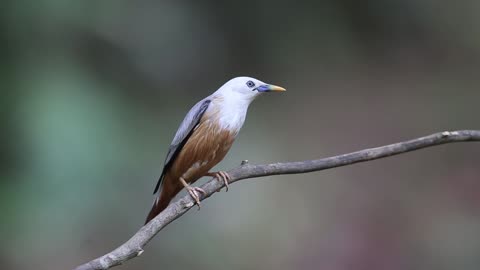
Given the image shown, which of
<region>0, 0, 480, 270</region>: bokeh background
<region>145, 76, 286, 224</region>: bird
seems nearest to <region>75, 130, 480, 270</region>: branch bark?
<region>145, 76, 286, 224</region>: bird

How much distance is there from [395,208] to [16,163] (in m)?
3.08

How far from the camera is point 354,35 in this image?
5875 mm

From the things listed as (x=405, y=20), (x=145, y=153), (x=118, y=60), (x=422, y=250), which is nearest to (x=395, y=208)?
(x=422, y=250)

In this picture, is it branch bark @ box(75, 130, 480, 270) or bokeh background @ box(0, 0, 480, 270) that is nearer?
branch bark @ box(75, 130, 480, 270)

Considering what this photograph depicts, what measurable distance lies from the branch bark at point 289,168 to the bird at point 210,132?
0.67 ft

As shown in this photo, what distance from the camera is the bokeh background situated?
14.7 ft

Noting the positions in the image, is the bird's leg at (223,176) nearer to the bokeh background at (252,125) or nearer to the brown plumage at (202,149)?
the brown plumage at (202,149)

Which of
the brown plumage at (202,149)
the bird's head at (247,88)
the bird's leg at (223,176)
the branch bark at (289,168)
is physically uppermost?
the bird's head at (247,88)

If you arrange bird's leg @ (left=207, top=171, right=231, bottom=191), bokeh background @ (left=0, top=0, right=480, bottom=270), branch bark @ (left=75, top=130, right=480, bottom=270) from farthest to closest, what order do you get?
bokeh background @ (left=0, top=0, right=480, bottom=270) → bird's leg @ (left=207, top=171, right=231, bottom=191) → branch bark @ (left=75, top=130, right=480, bottom=270)

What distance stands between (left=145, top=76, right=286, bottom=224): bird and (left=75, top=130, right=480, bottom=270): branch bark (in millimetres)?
204

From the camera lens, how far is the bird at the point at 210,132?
2.62 m

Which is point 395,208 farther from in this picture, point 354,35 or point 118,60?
point 118,60

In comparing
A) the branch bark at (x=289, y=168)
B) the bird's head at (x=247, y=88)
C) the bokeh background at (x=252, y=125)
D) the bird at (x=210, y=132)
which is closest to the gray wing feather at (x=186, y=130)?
the bird at (x=210, y=132)

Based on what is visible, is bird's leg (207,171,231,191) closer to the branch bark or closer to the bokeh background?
the branch bark
